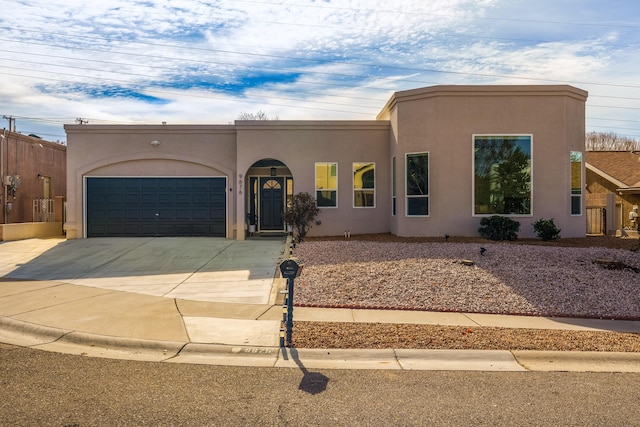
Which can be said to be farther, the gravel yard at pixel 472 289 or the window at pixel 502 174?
the window at pixel 502 174

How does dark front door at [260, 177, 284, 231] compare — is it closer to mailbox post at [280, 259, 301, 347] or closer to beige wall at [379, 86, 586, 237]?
beige wall at [379, 86, 586, 237]

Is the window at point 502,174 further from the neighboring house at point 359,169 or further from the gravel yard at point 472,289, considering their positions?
the gravel yard at point 472,289

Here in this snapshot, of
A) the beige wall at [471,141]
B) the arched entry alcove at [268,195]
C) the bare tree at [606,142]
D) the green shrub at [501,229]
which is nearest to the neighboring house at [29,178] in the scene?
the arched entry alcove at [268,195]

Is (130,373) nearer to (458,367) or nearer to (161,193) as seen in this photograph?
(458,367)

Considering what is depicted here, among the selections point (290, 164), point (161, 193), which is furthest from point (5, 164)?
point (290, 164)

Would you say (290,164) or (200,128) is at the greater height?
(200,128)

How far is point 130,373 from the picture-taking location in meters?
5.35

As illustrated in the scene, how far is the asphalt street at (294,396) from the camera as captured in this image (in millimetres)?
4188

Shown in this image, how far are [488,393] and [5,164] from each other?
21767mm

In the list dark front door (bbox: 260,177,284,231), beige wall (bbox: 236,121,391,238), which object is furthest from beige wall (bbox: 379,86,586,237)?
dark front door (bbox: 260,177,284,231)

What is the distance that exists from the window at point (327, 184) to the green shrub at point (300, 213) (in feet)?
1.67

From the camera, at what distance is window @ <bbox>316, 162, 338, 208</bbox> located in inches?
679

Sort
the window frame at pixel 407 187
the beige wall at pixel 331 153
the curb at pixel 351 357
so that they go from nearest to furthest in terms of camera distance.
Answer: the curb at pixel 351 357 < the window frame at pixel 407 187 < the beige wall at pixel 331 153

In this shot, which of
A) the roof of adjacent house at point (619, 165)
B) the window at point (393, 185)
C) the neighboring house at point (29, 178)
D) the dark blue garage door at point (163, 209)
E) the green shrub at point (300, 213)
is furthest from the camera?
the roof of adjacent house at point (619, 165)
